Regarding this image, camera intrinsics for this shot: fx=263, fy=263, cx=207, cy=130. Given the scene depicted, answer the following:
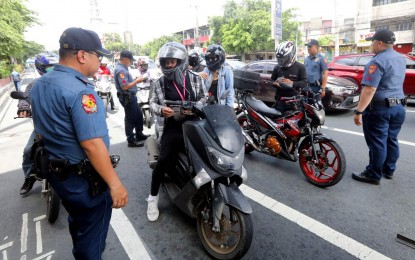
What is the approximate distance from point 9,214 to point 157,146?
1.88 meters

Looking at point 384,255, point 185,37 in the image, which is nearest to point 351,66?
point 384,255

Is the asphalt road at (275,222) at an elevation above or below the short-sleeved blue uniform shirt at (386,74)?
below

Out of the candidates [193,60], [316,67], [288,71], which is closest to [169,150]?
[288,71]

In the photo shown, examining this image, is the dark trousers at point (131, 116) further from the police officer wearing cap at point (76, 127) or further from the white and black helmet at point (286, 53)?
the police officer wearing cap at point (76, 127)

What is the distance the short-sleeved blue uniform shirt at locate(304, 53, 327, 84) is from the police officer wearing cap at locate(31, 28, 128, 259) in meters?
5.29

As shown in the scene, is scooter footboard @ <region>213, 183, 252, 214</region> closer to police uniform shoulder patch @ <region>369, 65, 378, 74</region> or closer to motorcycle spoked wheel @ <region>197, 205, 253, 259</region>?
motorcycle spoked wheel @ <region>197, 205, 253, 259</region>

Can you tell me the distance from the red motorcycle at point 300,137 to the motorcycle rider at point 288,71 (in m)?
0.38

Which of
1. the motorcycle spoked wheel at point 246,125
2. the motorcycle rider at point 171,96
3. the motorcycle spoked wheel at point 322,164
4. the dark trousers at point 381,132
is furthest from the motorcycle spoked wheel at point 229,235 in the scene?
the motorcycle spoked wheel at point 246,125

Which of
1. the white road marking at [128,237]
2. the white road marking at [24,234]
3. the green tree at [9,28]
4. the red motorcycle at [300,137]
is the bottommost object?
the white road marking at [128,237]

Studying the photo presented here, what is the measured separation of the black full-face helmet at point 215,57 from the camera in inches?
161

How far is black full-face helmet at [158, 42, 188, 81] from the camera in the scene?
2.55 m

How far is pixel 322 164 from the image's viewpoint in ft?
11.1

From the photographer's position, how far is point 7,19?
12.1 metres

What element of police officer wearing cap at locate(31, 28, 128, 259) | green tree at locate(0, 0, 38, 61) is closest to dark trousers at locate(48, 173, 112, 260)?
police officer wearing cap at locate(31, 28, 128, 259)
